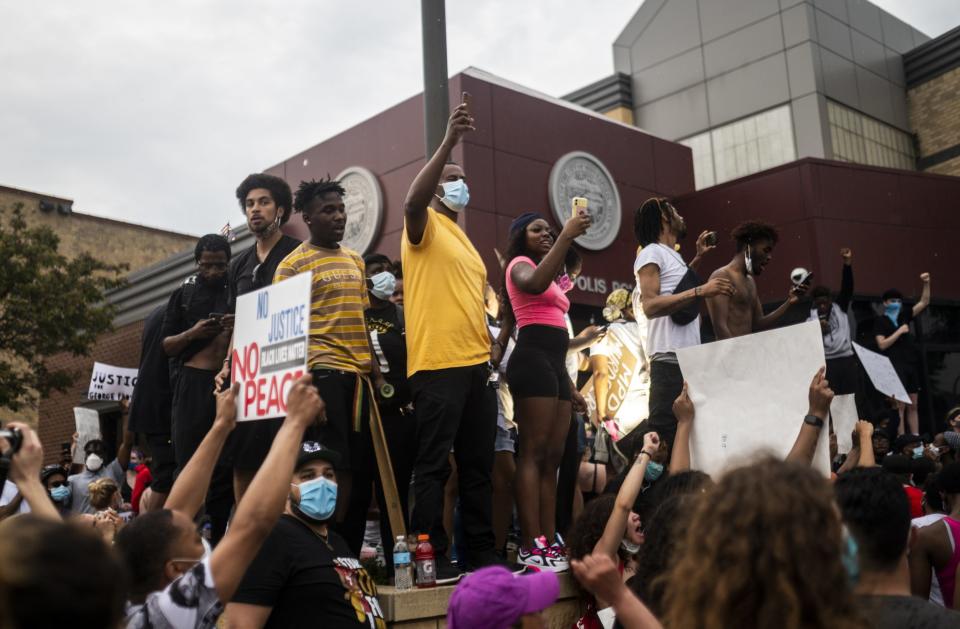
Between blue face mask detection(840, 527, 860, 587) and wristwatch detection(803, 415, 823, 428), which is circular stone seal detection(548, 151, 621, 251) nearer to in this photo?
wristwatch detection(803, 415, 823, 428)

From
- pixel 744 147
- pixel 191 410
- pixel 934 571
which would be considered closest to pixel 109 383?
pixel 191 410

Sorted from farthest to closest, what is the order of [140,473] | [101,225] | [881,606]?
[101,225]
[140,473]
[881,606]

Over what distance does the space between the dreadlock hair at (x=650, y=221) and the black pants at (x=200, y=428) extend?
102 inches

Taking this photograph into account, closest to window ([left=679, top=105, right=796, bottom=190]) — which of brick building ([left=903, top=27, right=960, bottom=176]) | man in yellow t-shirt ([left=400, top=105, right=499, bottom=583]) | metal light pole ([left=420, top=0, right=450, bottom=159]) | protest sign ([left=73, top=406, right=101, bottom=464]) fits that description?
brick building ([left=903, top=27, right=960, bottom=176])

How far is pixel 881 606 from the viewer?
2541mm

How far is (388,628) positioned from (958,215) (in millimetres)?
13672

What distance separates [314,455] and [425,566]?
2.58 ft

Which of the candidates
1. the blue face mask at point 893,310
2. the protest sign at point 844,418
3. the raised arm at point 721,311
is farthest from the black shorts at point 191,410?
the blue face mask at point 893,310

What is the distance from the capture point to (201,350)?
215 inches

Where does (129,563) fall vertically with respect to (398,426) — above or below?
below

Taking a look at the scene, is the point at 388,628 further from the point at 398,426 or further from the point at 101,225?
the point at 101,225

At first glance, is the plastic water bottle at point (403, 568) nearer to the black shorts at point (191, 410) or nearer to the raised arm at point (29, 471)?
the black shorts at point (191, 410)

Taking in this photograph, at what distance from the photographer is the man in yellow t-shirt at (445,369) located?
467 cm

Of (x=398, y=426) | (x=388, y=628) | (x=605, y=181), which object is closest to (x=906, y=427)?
(x=605, y=181)
